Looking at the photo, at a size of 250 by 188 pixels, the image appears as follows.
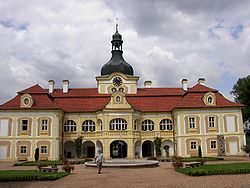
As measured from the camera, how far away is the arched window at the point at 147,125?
1596 inches

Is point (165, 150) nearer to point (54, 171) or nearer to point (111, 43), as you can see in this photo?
point (111, 43)

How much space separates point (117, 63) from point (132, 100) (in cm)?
692

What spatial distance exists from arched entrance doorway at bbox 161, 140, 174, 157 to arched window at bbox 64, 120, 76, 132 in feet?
38.2

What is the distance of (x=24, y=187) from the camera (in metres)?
14.0

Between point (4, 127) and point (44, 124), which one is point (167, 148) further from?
point (4, 127)

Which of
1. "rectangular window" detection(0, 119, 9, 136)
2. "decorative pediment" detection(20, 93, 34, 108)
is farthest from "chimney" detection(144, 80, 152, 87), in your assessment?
"rectangular window" detection(0, 119, 9, 136)

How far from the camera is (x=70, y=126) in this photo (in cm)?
4012

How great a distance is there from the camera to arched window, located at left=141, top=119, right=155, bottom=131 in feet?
133

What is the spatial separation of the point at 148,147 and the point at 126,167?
19537 millimetres

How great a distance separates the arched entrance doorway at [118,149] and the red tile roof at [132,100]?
4996 mm

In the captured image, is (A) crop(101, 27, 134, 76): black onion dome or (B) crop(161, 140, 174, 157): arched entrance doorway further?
(A) crop(101, 27, 134, 76): black onion dome

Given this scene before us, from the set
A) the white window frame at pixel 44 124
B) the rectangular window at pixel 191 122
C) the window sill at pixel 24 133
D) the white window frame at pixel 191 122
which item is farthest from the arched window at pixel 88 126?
the rectangular window at pixel 191 122

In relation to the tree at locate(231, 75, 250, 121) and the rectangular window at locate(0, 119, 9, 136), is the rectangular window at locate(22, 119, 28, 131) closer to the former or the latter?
the rectangular window at locate(0, 119, 9, 136)

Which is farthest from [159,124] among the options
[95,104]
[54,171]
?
[54,171]
